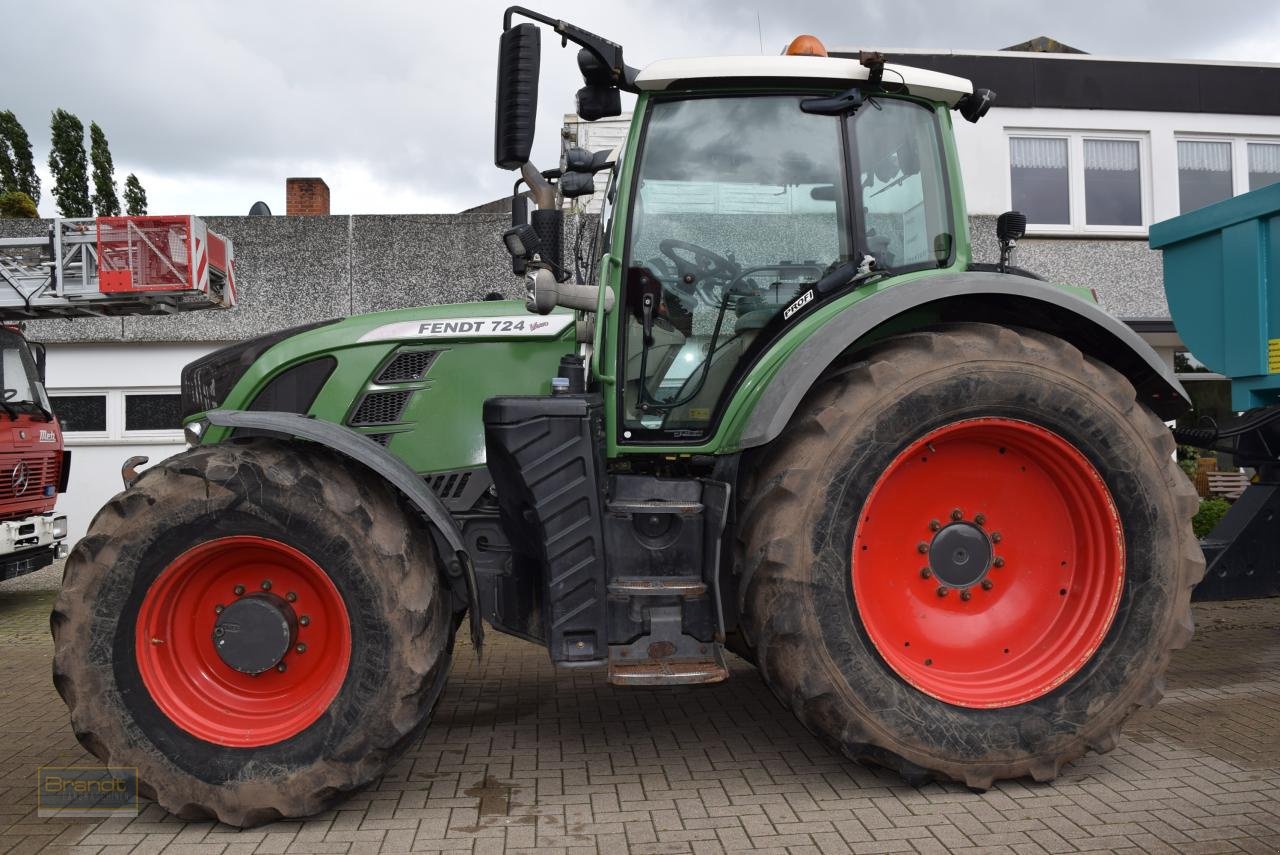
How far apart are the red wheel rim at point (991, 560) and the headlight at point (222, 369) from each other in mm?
2462

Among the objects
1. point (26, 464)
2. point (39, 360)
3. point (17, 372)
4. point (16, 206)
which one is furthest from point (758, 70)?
point (16, 206)

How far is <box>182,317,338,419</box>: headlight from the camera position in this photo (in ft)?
13.1

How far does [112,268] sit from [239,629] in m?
5.14

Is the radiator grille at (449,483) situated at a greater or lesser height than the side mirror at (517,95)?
lesser

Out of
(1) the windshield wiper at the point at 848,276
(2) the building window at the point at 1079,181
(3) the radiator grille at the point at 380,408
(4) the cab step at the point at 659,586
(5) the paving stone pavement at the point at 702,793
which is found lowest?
(5) the paving stone pavement at the point at 702,793

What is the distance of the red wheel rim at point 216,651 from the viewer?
3.23 m

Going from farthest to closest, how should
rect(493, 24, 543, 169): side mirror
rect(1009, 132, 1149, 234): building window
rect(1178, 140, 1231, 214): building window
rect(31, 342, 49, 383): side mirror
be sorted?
rect(1178, 140, 1231, 214): building window → rect(1009, 132, 1149, 234): building window → rect(31, 342, 49, 383): side mirror → rect(493, 24, 543, 169): side mirror

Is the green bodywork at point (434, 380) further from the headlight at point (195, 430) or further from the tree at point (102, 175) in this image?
the tree at point (102, 175)

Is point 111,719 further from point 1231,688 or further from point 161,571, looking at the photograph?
point 1231,688

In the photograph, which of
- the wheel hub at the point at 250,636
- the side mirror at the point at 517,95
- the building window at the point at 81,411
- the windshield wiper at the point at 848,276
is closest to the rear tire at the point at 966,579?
the windshield wiper at the point at 848,276

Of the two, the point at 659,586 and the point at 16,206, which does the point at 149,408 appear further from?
the point at 659,586

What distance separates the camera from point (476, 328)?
3.90m

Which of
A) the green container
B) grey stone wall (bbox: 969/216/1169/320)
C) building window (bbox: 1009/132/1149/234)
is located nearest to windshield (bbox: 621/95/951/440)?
the green container

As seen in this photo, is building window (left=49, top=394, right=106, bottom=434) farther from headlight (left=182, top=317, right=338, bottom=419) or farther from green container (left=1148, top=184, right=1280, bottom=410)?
green container (left=1148, top=184, right=1280, bottom=410)
